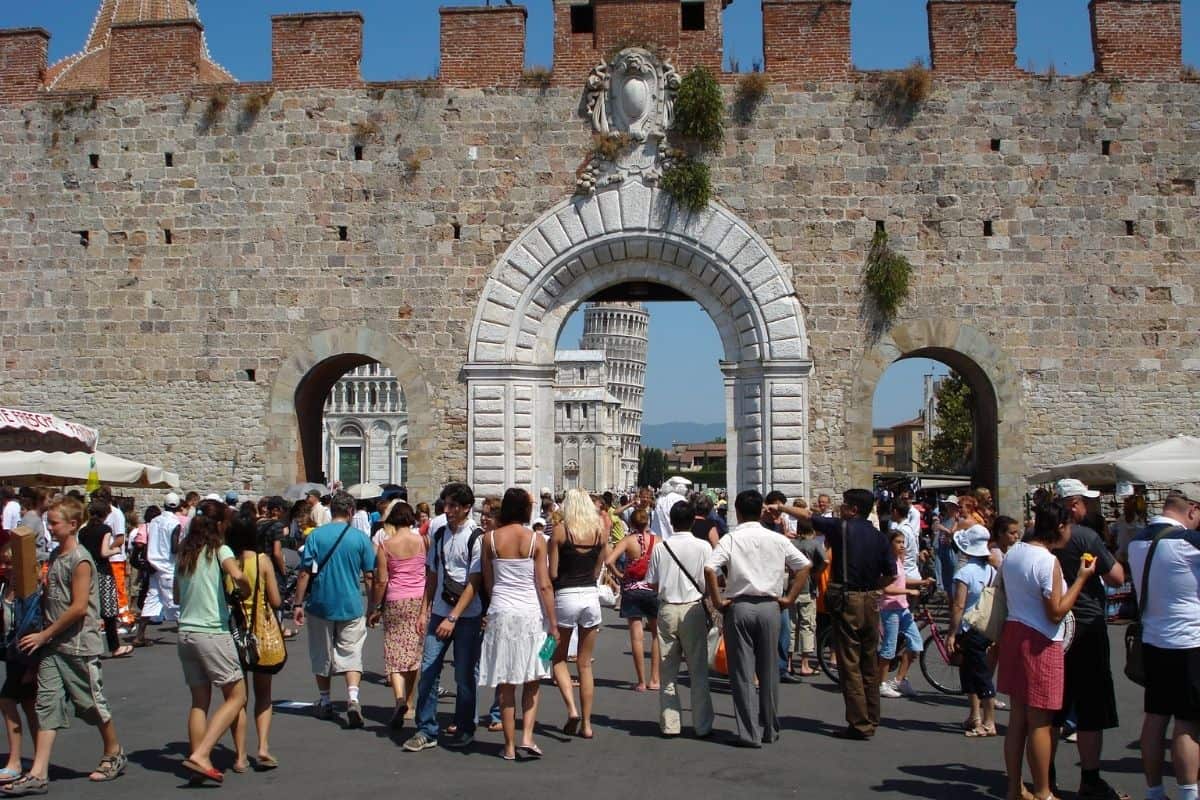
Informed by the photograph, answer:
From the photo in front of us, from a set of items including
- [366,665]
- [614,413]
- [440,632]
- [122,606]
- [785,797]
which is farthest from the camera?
[614,413]

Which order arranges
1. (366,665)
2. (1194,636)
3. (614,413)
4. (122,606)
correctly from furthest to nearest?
(614,413) < (122,606) < (366,665) < (1194,636)

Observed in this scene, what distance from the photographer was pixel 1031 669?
242 inches

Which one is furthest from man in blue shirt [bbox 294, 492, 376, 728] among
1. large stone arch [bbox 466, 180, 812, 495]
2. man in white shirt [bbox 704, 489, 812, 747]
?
large stone arch [bbox 466, 180, 812, 495]

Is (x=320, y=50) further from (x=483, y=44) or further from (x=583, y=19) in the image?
(x=583, y=19)

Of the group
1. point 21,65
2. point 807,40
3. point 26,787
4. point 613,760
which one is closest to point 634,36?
point 807,40

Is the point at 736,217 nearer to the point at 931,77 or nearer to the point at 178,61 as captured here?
the point at 931,77

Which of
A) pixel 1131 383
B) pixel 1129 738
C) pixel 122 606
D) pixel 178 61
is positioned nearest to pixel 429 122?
pixel 178 61

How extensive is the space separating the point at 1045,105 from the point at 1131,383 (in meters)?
3.90

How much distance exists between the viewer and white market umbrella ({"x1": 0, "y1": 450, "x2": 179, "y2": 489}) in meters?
13.6

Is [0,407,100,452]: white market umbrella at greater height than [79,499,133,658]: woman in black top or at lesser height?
greater

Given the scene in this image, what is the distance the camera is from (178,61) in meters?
17.5

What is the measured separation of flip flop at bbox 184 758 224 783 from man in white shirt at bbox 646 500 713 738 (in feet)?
9.25

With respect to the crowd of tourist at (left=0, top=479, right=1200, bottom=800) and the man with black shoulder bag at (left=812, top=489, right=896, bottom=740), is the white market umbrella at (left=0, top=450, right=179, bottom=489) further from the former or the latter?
the man with black shoulder bag at (left=812, top=489, right=896, bottom=740)

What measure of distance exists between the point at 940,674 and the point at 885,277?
7.47 meters
